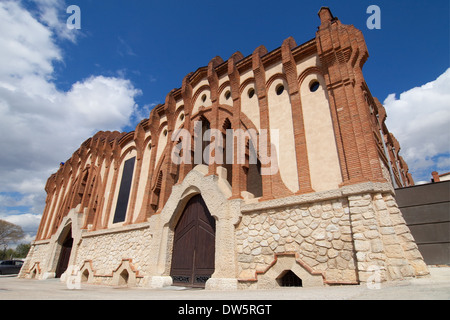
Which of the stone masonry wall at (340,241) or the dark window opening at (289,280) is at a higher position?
the stone masonry wall at (340,241)

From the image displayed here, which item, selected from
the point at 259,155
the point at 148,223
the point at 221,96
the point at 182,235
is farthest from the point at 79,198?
the point at 259,155

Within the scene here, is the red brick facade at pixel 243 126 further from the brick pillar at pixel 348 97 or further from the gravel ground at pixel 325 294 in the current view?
the gravel ground at pixel 325 294

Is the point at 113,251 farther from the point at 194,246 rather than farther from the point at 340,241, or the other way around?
the point at 340,241

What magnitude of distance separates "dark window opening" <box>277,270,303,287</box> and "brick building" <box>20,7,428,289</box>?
28 mm

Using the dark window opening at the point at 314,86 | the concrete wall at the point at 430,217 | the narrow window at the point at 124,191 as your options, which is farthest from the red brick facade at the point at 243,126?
the concrete wall at the point at 430,217

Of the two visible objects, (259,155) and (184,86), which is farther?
(184,86)

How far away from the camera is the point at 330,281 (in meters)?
5.69

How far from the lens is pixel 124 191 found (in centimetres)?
1355

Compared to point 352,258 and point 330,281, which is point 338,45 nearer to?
point 352,258

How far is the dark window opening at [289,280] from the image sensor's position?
21.6 ft

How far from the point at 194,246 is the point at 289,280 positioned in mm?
3638

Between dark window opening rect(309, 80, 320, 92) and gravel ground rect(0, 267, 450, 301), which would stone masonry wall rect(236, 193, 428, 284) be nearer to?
gravel ground rect(0, 267, 450, 301)

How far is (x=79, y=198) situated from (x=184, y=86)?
37.2ft

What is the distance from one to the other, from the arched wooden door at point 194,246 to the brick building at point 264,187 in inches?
1.7
